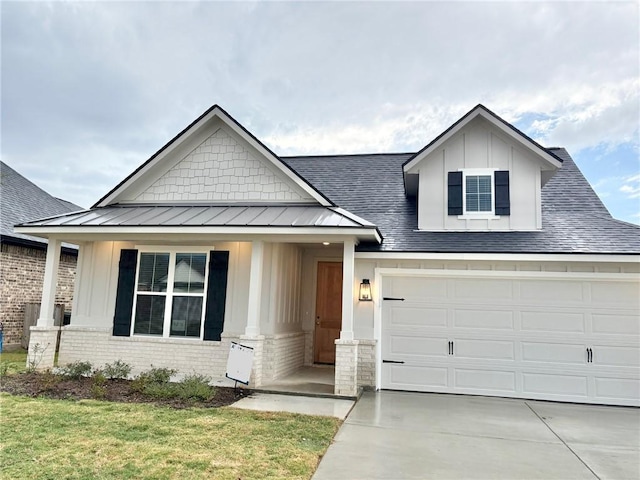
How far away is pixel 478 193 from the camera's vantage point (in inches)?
355

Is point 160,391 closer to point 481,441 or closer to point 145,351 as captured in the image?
point 145,351

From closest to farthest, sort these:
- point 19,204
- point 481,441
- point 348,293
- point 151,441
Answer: point 151,441, point 481,441, point 348,293, point 19,204

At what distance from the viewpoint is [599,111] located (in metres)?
13.3

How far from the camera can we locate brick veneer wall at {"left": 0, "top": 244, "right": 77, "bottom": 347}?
11.7 m

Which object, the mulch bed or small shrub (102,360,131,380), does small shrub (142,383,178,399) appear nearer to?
the mulch bed

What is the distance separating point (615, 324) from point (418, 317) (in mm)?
3592

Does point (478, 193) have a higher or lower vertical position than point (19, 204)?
lower

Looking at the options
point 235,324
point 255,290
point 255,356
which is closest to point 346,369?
Result: point 255,356

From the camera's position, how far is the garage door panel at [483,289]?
26.5ft

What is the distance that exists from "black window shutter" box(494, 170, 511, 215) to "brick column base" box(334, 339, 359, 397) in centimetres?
440

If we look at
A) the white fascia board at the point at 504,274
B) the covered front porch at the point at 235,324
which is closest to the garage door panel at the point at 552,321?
the white fascia board at the point at 504,274

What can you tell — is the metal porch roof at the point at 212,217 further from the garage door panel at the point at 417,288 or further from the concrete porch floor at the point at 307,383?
the concrete porch floor at the point at 307,383

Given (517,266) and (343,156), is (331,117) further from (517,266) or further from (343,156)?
(517,266)

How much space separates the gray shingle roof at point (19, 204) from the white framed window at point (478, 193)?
12316 mm
